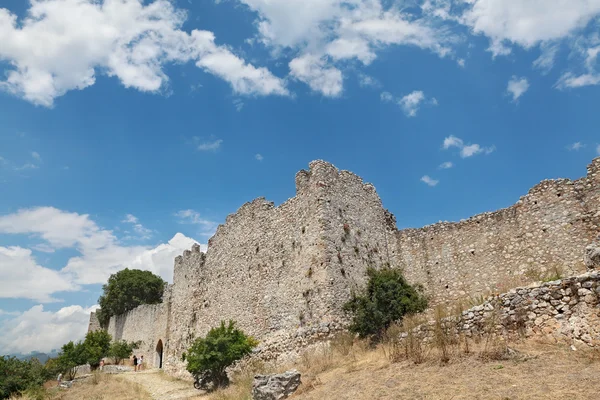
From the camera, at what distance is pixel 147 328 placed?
34.4 meters

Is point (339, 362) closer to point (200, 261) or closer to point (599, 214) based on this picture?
point (599, 214)

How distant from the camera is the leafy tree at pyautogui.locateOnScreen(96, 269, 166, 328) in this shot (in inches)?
1825

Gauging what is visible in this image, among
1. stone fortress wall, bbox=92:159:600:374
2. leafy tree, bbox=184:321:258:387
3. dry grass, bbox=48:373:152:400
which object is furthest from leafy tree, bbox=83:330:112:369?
leafy tree, bbox=184:321:258:387

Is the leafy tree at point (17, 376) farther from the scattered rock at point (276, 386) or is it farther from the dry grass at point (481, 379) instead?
the dry grass at point (481, 379)

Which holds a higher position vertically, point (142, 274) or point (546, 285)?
point (142, 274)

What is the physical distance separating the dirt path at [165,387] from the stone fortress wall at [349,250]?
3213 mm

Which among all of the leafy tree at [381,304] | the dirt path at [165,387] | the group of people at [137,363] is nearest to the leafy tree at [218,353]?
the dirt path at [165,387]

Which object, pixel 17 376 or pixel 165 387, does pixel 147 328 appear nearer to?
pixel 17 376

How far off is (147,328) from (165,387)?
1562 centimetres

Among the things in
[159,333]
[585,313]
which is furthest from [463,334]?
[159,333]

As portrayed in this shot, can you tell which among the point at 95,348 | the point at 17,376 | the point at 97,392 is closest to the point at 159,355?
the point at 95,348

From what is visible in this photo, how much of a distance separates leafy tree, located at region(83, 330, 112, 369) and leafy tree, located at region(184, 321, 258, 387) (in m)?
14.5

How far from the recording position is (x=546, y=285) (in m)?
9.63

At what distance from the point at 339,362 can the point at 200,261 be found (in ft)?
49.6
